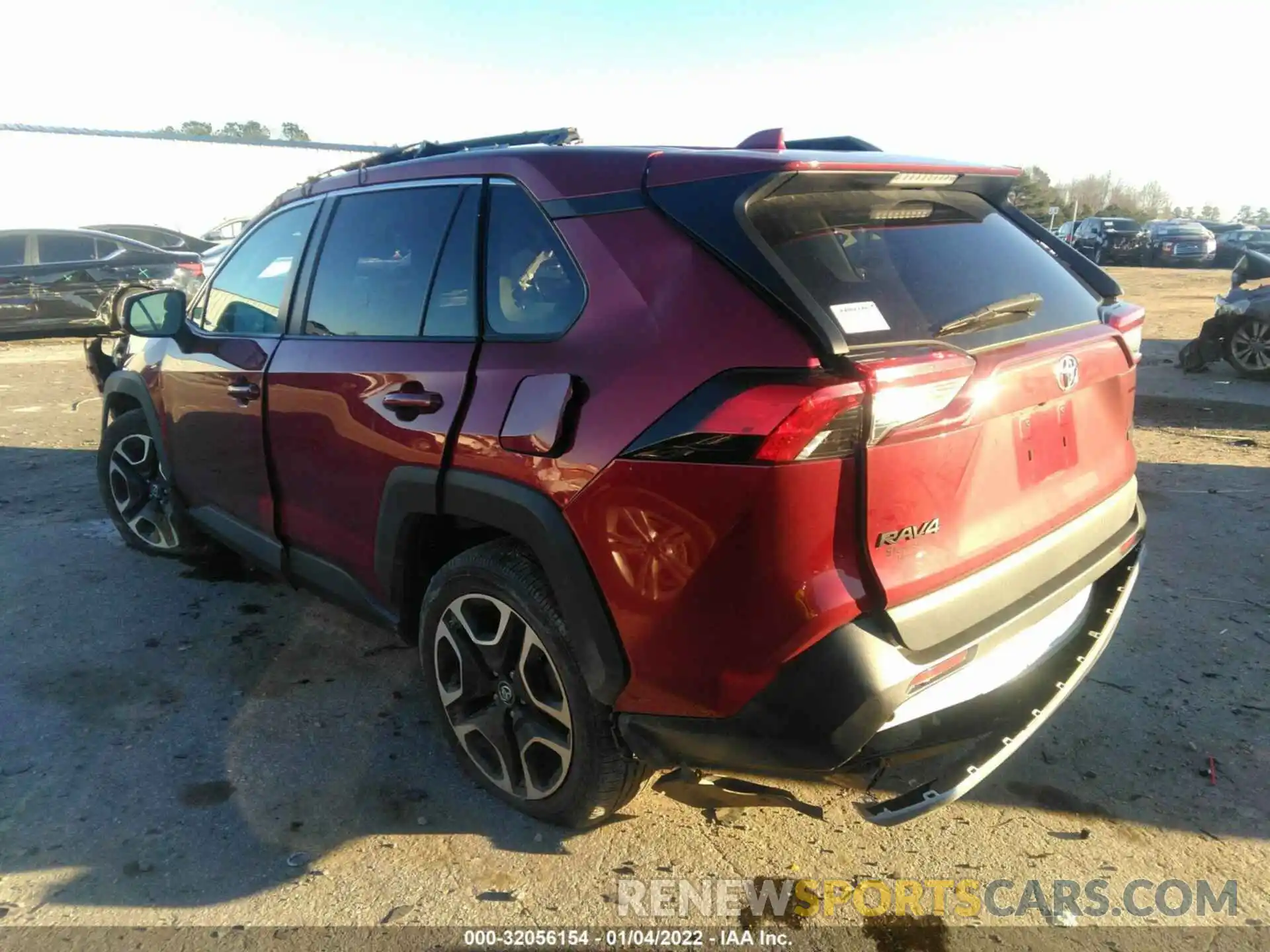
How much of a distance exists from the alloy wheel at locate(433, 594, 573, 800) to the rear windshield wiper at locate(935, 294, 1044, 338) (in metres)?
1.32

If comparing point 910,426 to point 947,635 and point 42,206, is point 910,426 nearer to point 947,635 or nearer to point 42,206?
point 947,635

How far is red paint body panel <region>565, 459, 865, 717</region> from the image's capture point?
188cm

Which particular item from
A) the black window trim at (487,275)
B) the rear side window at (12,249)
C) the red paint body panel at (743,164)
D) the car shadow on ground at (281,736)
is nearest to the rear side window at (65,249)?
the rear side window at (12,249)

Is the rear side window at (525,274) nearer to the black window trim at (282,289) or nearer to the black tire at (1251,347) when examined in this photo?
the black window trim at (282,289)

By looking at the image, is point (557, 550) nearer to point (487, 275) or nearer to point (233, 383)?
point (487, 275)

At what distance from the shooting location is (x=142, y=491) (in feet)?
15.0

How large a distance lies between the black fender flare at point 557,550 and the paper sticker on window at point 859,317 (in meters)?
0.81

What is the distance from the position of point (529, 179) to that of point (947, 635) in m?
1.61

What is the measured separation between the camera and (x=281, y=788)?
2.82 metres

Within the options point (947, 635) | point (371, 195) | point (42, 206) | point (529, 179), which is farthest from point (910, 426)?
point (42, 206)

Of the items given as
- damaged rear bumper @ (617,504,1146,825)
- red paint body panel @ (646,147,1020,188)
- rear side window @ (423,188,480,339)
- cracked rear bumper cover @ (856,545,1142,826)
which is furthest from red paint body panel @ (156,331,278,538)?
cracked rear bumper cover @ (856,545,1142,826)

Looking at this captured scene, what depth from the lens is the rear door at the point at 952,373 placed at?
1.93 metres

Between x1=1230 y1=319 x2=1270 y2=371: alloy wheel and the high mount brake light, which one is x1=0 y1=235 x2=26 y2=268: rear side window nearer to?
the high mount brake light

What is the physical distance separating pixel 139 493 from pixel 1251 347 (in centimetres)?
1009
